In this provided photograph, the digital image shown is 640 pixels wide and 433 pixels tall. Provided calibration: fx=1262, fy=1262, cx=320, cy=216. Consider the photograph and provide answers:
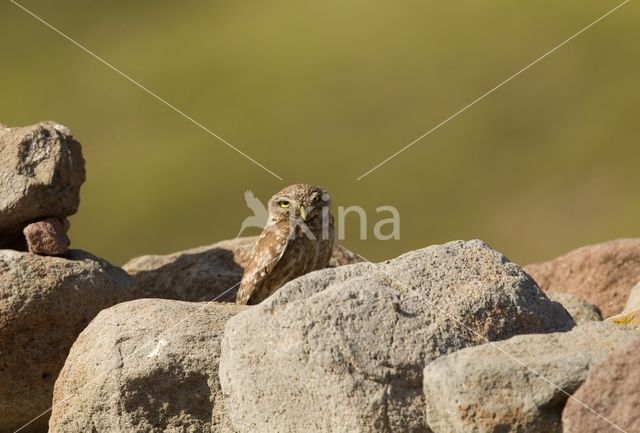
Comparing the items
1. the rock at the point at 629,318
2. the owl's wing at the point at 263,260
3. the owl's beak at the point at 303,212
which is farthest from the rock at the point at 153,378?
the rock at the point at 629,318

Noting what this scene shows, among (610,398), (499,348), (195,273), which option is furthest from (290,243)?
(610,398)

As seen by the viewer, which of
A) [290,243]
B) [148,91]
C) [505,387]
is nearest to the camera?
[505,387]

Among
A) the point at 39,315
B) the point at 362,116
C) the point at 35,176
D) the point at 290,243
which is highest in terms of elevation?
the point at 362,116

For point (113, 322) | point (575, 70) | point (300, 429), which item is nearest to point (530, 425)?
point (300, 429)

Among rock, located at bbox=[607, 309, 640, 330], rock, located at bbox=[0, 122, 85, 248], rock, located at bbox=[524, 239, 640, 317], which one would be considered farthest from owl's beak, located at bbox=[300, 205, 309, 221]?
rock, located at bbox=[607, 309, 640, 330]

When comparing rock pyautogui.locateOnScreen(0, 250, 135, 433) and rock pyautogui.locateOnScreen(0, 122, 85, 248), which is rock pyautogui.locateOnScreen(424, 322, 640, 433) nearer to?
rock pyautogui.locateOnScreen(0, 250, 135, 433)

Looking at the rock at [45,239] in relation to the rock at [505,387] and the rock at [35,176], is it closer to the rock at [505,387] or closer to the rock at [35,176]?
the rock at [35,176]

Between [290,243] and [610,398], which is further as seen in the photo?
[290,243]

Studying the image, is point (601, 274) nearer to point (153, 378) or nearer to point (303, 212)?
point (303, 212)
